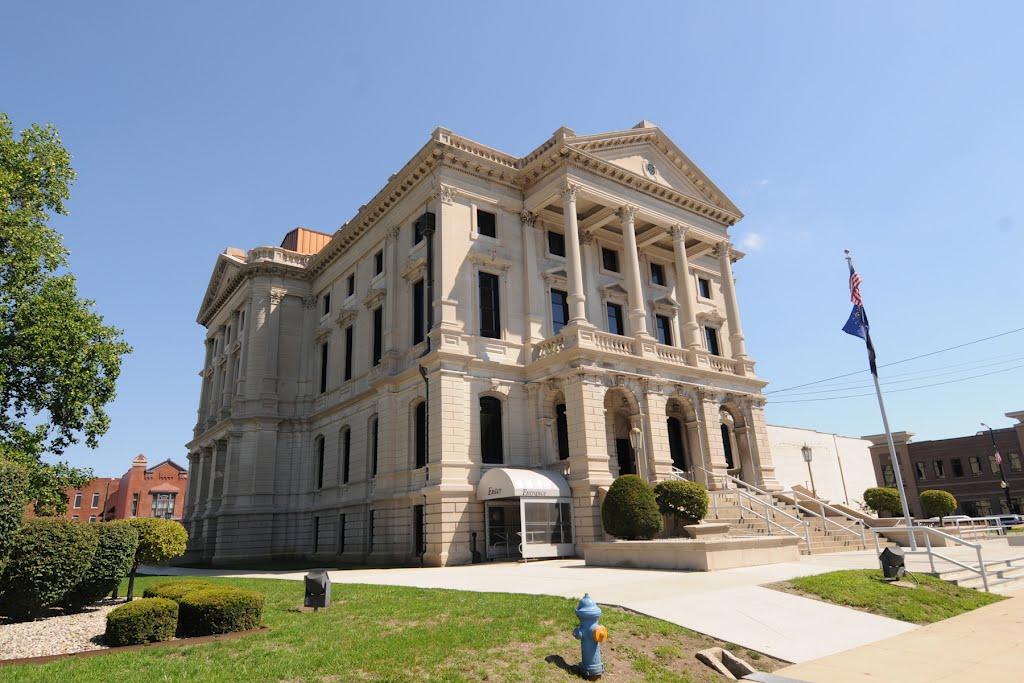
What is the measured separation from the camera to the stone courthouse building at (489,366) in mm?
26906

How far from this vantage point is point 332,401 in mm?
39500

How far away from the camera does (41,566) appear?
11.8 metres

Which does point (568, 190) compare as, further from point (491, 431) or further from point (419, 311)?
point (491, 431)

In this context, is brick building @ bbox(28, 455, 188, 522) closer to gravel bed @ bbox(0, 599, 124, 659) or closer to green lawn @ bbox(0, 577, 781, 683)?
gravel bed @ bbox(0, 599, 124, 659)

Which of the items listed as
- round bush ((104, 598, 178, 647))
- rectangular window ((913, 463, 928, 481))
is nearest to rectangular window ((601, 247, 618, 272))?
round bush ((104, 598, 178, 647))

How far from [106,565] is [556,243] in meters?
25.8

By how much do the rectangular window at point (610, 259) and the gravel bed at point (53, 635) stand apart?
28654 millimetres

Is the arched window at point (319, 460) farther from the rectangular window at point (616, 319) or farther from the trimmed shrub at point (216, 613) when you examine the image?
the trimmed shrub at point (216, 613)

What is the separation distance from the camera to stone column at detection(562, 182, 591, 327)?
28.6 m


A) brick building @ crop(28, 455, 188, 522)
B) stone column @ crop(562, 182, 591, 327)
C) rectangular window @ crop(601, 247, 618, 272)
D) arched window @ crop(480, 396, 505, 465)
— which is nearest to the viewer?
arched window @ crop(480, 396, 505, 465)

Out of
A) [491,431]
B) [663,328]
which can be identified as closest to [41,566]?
[491,431]

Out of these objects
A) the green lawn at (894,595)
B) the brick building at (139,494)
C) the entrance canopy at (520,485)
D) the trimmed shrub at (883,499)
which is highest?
the brick building at (139,494)

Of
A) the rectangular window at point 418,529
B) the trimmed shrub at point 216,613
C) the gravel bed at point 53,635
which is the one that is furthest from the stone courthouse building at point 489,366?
the gravel bed at point 53,635

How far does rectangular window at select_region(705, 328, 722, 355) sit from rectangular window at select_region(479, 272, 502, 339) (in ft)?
52.0
